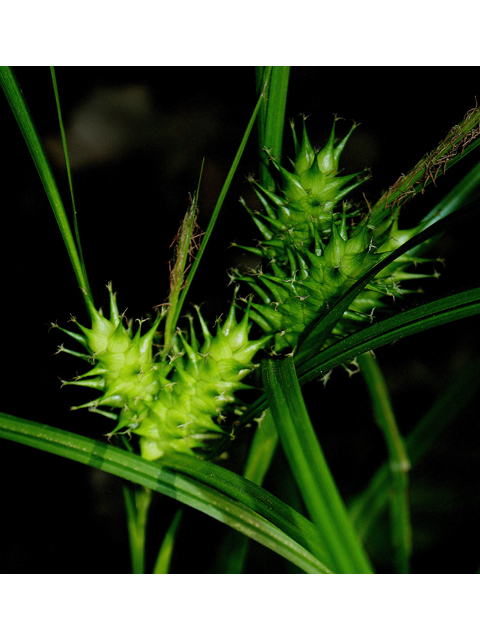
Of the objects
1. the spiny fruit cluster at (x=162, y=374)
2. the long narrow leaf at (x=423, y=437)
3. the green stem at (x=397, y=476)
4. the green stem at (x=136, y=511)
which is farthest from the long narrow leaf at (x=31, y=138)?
the long narrow leaf at (x=423, y=437)

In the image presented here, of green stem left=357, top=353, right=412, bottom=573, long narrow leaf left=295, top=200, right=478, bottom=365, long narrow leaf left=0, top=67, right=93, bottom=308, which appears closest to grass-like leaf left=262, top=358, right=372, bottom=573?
long narrow leaf left=295, top=200, right=478, bottom=365

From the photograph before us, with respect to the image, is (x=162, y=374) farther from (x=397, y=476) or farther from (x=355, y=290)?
(x=397, y=476)

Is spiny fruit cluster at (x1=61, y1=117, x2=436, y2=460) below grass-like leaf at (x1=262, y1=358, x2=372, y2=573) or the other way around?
the other way around

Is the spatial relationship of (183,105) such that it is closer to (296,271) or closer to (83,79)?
(83,79)

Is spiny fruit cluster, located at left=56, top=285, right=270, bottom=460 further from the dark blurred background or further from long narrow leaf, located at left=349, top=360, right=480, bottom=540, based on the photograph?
long narrow leaf, located at left=349, top=360, right=480, bottom=540

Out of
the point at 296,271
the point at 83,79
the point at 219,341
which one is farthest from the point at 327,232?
the point at 83,79

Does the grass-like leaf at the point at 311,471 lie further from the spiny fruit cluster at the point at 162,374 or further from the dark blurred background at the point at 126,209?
the dark blurred background at the point at 126,209
